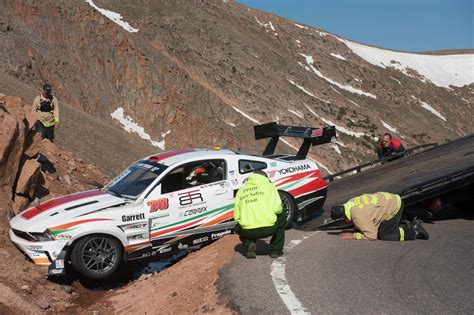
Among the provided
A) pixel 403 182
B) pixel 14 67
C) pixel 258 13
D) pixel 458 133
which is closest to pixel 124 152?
pixel 14 67

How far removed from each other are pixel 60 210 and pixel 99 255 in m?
0.95

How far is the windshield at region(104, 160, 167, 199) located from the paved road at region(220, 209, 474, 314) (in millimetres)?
2200

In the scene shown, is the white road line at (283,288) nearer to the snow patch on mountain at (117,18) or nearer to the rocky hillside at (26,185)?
the rocky hillside at (26,185)

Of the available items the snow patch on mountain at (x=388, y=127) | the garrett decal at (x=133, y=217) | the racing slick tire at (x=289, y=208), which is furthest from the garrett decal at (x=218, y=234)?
the snow patch on mountain at (x=388, y=127)

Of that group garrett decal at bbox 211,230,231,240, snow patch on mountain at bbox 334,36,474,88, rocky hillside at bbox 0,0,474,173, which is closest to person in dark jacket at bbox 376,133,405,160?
garrett decal at bbox 211,230,231,240

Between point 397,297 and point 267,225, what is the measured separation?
89.9 inches

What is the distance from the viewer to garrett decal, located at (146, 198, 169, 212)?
847 cm

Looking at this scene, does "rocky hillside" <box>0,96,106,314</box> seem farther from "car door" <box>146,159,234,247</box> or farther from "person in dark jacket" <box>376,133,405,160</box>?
"person in dark jacket" <box>376,133,405,160</box>

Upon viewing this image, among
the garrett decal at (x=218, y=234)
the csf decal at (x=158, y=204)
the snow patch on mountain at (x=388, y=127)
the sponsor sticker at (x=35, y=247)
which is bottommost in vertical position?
the snow patch on mountain at (x=388, y=127)

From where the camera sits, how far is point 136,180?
910 centimetres

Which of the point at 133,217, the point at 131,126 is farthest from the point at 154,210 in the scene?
the point at 131,126

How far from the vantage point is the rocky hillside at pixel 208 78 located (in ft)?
103

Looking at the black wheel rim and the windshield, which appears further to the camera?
the windshield

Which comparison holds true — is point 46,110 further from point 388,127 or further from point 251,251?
point 388,127
